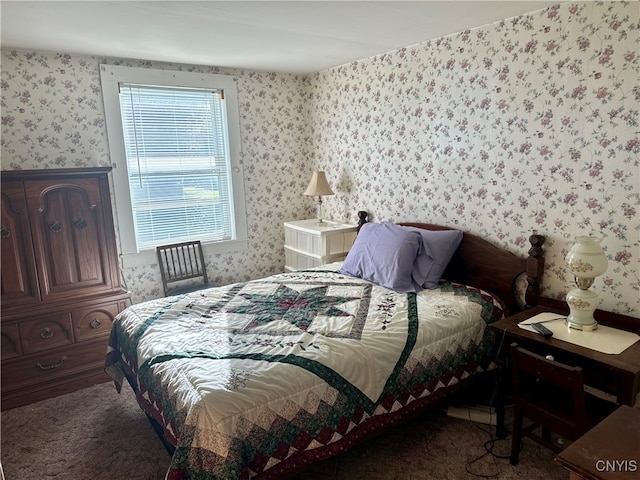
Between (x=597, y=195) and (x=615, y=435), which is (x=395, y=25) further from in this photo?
(x=615, y=435)

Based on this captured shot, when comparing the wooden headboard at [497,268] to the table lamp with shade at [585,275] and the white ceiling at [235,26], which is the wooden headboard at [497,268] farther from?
the white ceiling at [235,26]

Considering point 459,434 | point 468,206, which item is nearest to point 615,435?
point 459,434

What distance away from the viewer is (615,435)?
1160 mm

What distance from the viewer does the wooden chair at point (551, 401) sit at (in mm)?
1728

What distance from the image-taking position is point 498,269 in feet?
8.92

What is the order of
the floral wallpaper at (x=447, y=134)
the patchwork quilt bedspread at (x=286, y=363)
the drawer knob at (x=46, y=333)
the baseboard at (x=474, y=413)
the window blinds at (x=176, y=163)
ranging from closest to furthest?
1. the patchwork quilt bedspread at (x=286, y=363)
2. the floral wallpaper at (x=447, y=134)
3. the baseboard at (x=474, y=413)
4. the drawer knob at (x=46, y=333)
5. the window blinds at (x=176, y=163)

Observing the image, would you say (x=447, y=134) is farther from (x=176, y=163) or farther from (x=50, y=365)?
(x=50, y=365)

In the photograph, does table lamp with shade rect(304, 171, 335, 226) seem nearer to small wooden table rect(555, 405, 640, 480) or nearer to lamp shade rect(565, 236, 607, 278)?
lamp shade rect(565, 236, 607, 278)

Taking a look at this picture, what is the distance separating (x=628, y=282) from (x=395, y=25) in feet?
6.40

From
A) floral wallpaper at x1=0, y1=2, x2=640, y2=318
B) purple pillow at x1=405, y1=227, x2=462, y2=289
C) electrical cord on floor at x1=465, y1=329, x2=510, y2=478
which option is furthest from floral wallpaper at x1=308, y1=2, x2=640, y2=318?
electrical cord on floor at x1=465, y1=329, x2=510, y2=478

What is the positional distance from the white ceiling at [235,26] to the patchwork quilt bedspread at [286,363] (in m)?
1.65

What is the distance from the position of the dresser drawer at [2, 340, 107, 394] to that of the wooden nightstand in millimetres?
2651

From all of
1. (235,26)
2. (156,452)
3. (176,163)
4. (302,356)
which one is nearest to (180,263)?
(176,163)

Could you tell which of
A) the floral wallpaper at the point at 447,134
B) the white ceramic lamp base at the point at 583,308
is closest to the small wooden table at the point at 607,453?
the white ceramic lamp base at the point at 583,308
